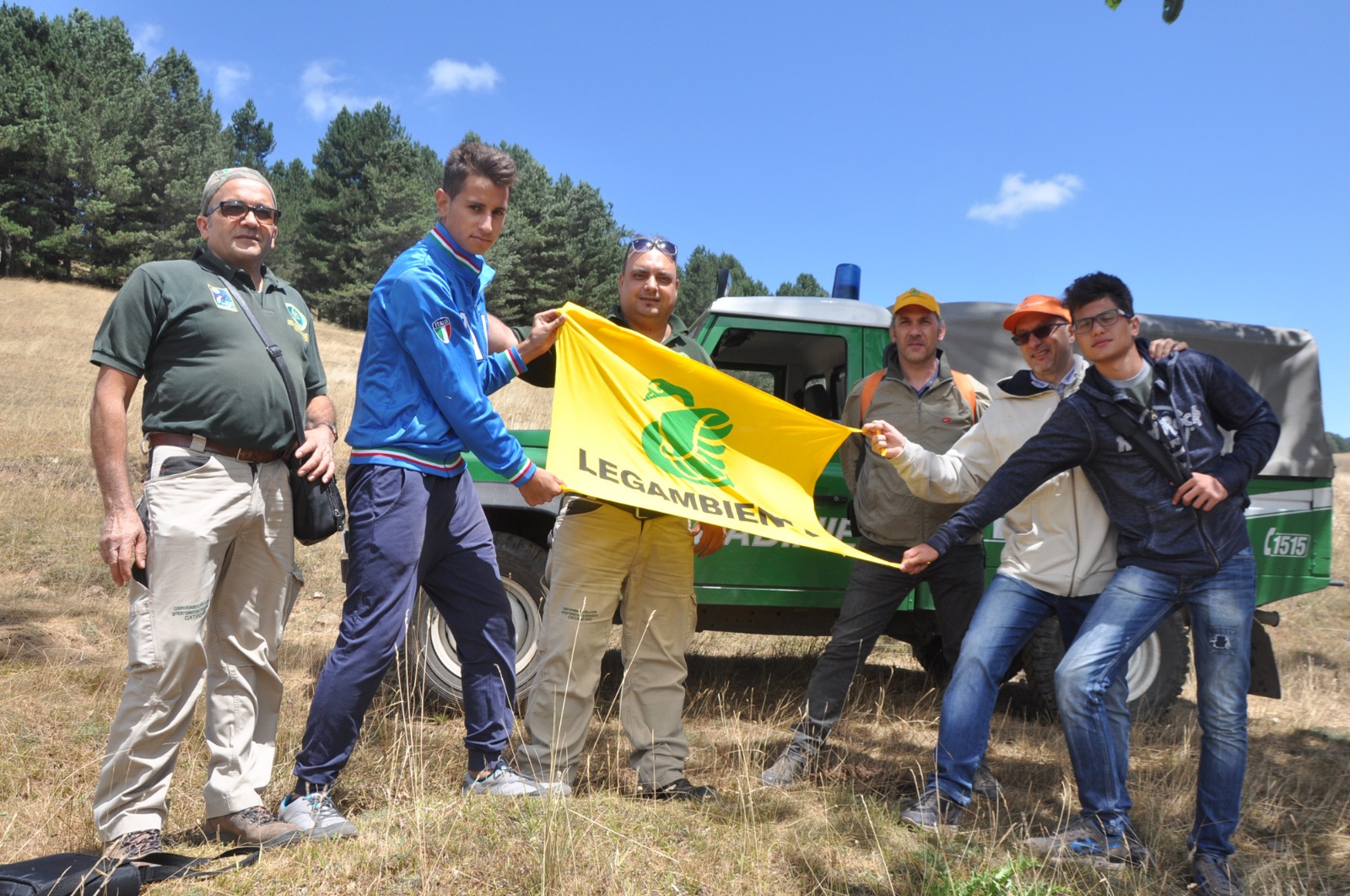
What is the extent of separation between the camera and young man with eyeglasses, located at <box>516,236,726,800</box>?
3312 millimetres

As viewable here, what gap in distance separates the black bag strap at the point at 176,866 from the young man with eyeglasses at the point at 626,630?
1050 millimetres

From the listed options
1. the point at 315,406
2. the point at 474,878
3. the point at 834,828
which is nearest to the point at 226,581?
the point at 315,406

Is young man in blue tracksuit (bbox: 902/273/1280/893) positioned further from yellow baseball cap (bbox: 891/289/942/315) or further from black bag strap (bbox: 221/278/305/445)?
black bag strap (bbox: 221/278/305/445)

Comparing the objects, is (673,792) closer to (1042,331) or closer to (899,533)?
(899,533)

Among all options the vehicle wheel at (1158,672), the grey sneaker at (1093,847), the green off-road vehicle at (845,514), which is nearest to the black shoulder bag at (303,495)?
the green off-road vehicle at (845,514)

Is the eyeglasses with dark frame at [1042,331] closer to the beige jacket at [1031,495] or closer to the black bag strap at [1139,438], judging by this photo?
the beige jacket at [1031,495]

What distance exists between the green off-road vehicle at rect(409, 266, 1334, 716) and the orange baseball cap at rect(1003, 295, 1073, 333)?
1.19 meters

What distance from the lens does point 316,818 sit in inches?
108

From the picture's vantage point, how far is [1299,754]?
4.45 meters

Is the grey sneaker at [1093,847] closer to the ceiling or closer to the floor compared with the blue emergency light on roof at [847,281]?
closer to the floor

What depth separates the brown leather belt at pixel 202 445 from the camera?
104 inches

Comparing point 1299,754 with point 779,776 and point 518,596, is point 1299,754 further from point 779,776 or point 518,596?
point 518,596

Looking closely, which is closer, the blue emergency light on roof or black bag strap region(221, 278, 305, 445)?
black bag strap region(221, 278, 305, 445)

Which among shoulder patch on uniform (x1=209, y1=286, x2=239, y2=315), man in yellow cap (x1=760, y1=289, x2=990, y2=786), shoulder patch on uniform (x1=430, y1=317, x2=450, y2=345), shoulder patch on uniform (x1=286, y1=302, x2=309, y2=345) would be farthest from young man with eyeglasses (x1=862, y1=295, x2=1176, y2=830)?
shoulder patch on uniform (x1=209, y1=286, x2=239, y2=315)
